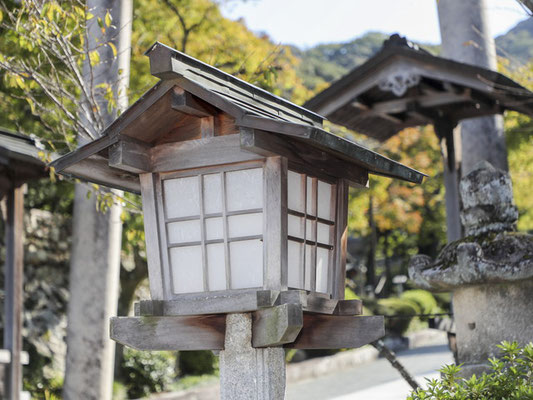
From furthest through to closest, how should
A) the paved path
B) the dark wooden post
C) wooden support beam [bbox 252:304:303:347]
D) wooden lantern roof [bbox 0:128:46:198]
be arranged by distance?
the paved path → the dark wooden post → wooden lantern roof [bbox 0:128:46:198] → wooden support beam [bbox 252:304:303:347]

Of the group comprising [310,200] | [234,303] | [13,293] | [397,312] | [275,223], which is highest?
[310,200]

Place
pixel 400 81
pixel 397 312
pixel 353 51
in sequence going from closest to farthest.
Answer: pixel 400 81
pixel 397 312
pixel 353 51

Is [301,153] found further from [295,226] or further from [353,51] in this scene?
[353,51]

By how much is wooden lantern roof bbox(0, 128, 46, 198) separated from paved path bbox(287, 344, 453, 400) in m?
5.66

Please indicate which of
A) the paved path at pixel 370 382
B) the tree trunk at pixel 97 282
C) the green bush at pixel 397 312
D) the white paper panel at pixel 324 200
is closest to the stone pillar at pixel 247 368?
the white paper panel at pixel 324 200

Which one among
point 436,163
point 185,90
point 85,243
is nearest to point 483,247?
point 185,90

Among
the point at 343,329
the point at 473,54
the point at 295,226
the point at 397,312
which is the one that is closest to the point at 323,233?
the point at 295,226

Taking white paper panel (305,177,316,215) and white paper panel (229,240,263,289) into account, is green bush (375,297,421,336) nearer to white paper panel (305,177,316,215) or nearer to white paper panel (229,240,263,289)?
white paper panel (305,177,316,215)

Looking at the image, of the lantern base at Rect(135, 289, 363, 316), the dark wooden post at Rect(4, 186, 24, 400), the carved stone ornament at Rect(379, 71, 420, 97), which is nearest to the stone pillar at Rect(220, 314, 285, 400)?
the lantern base at Rect(135, 289, 363, 316)

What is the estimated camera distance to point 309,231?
4.57 metres

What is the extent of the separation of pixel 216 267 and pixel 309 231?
0.63 metres

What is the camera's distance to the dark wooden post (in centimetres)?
902

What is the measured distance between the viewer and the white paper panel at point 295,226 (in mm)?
4363

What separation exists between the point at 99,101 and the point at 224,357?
3491mm
